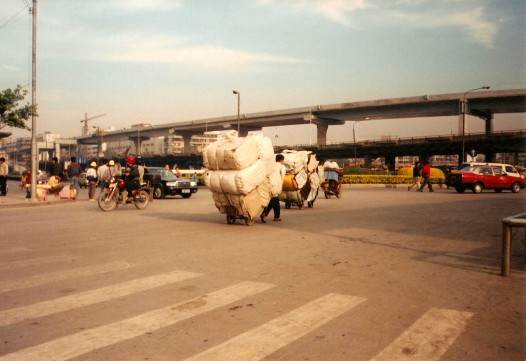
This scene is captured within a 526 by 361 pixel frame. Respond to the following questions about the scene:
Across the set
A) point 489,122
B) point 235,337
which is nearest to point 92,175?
point 235,337

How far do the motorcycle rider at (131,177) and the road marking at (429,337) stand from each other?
14.1 metres

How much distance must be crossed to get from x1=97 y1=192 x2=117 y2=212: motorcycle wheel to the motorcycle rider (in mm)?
514

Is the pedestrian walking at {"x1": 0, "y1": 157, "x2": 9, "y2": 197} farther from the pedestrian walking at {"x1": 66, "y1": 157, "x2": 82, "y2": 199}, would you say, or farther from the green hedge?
the green hedge

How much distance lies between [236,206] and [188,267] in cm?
Answer: 495

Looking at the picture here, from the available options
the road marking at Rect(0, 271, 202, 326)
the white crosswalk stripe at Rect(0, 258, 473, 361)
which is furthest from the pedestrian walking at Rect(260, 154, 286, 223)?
the white crosswalk stripe at Rect(0, 258, 473, 361)

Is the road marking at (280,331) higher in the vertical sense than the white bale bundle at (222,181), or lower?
lower

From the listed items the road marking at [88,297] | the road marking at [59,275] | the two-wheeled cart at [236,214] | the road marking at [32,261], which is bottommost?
the road marking at [32,261]

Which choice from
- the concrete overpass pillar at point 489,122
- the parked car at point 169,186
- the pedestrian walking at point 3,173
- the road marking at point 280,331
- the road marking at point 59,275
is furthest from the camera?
the concrete overpass pillar at point 489,122

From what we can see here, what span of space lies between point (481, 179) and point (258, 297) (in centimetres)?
2901

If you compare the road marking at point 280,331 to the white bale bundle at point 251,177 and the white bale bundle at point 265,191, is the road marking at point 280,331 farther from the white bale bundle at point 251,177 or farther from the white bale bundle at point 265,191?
the white bale bundle at point 265,191

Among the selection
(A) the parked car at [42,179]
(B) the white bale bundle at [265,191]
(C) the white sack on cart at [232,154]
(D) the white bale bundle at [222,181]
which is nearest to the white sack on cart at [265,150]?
(C) the white sack on cart at [232,154]

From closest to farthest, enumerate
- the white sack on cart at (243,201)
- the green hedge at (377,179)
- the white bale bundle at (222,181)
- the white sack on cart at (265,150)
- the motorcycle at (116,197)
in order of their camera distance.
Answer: the white bale bundle at (222,181)
the white sack on cart at (243,201)
the white sack on cart at (265,150)
the motorcycle at (116,197)
the green hedge at (377,179)

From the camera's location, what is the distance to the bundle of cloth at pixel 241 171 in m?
11.6

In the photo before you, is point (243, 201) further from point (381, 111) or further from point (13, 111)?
point (381, 111)
